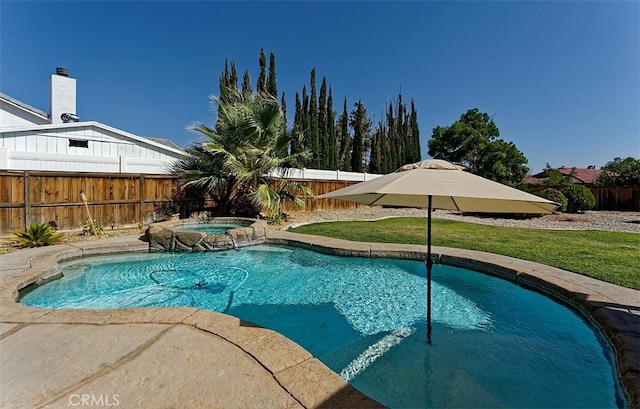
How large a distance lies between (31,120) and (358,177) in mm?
15734

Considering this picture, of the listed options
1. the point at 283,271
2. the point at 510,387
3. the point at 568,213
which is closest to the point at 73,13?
the point at 283,271

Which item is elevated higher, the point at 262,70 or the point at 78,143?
the point at 262,70

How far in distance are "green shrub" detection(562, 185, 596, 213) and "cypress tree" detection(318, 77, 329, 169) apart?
14572 millimetres

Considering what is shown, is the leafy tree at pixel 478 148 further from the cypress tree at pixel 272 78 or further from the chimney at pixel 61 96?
the chimney at pixel 61 96

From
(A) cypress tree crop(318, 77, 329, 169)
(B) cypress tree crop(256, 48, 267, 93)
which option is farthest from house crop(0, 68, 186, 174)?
(A) cypress tree crop(318, 77, 329, 169)

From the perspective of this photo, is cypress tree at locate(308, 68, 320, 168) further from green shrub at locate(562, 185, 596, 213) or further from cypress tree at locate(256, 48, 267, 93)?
green shrub at locate(562, 185, 596, 213)

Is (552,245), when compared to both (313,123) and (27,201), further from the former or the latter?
(313,123)

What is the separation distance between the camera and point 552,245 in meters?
7.09

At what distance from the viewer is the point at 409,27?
36.5 feet

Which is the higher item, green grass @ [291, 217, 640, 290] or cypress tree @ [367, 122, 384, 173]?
cypress tree @ [367, 122, 384, 173]

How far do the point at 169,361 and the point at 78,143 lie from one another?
34.9 ft

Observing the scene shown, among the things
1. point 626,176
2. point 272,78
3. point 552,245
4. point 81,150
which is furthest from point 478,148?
point 81,150

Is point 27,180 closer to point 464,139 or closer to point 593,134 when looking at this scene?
point 593,134

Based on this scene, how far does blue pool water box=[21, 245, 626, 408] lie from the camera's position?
7.94 ft
